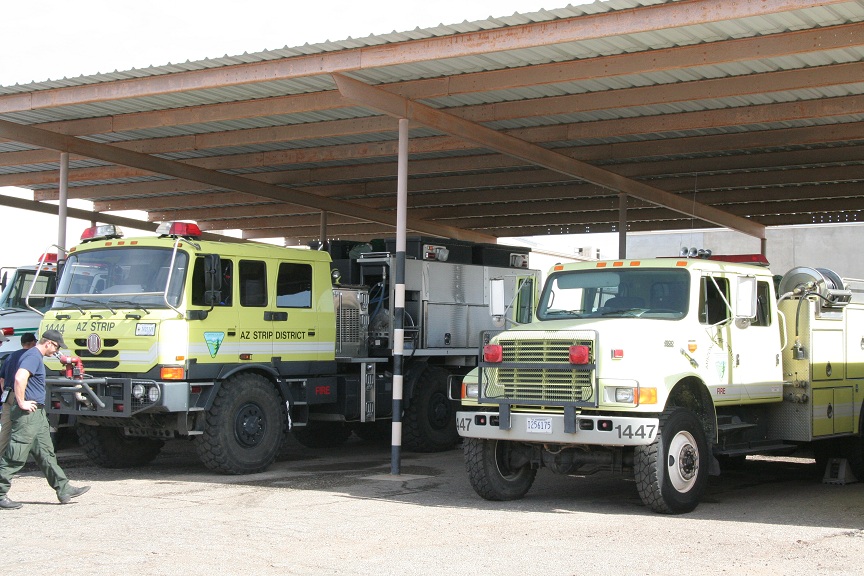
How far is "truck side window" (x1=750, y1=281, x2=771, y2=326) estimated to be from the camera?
37.7ft

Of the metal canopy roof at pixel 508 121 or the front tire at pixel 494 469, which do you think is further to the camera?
the metal canopy roof at pixel 508 121

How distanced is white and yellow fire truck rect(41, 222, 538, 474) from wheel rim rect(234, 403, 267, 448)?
0.02 meters

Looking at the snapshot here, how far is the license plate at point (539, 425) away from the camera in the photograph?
1011 cm

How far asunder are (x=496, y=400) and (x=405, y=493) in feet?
6.24

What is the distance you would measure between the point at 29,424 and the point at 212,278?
286cm

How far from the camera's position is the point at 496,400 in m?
10.5

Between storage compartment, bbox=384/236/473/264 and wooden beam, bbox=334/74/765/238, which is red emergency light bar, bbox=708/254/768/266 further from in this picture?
storage compartment, bbox=384/236/473/264

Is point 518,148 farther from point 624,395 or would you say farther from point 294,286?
point 624,395

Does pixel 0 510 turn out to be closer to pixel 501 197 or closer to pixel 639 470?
pixel 639 470

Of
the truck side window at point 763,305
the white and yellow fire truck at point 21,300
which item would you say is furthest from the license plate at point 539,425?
the white and yellow fire truck at point 21,300

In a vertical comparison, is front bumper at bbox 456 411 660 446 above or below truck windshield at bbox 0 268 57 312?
below

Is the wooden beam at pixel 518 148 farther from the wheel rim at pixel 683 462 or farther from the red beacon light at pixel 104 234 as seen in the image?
the wheel rim at pixel 683 462

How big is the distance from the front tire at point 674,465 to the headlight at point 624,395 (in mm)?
430

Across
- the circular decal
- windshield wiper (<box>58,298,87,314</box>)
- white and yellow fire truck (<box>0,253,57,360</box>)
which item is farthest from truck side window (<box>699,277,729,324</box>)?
white and yellow fire truck (<box>0,253,57,360</box>)
